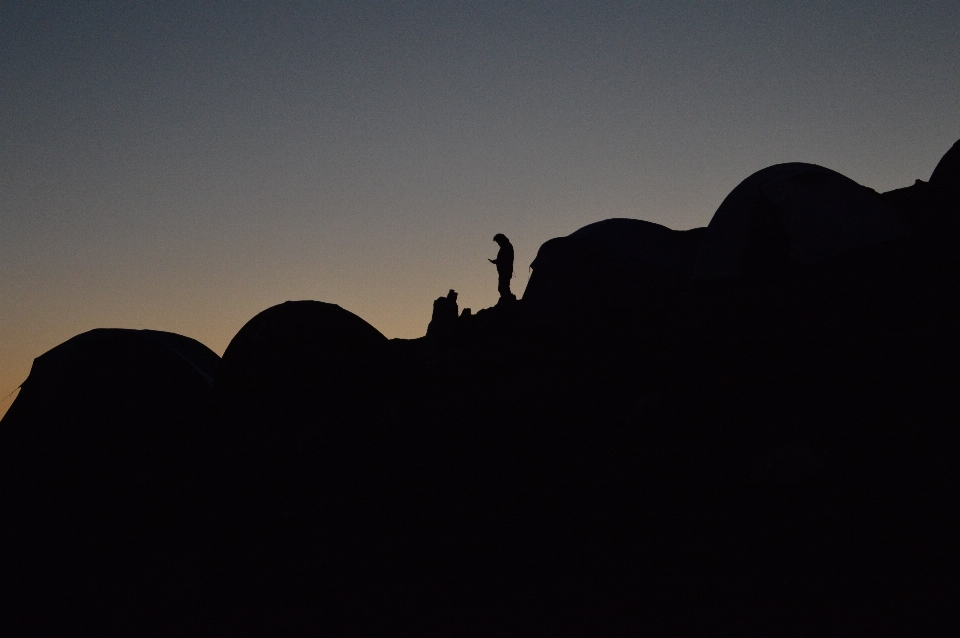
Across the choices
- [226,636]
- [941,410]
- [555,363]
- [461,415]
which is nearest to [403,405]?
[461,415]

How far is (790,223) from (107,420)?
45.0ft

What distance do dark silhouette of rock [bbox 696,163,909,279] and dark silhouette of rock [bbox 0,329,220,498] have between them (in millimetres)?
10841

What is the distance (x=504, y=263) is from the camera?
20.4 m

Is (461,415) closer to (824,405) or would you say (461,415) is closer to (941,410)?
(824,405)

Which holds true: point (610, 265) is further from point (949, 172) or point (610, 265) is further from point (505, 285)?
point (949, 172)

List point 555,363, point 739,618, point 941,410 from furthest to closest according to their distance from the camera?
1. point 555,363
2. point 941,410
3. point 739,618

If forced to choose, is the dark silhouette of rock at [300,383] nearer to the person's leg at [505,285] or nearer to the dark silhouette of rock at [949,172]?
the person's leg at [505,285]

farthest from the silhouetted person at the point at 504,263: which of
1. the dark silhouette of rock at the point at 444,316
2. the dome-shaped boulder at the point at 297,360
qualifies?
the dome-shaped boulder at the point at 297,360

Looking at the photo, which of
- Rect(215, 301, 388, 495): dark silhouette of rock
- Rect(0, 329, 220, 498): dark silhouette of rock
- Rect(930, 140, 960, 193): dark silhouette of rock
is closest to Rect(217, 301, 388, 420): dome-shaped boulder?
Rect(215, 301, 388, 495): dark silhouette of rock

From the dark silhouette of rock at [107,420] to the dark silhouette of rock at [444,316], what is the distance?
16.7 feet

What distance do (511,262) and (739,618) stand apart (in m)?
14.9

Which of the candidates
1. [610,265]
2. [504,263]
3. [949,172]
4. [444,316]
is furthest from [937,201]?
[444,316]

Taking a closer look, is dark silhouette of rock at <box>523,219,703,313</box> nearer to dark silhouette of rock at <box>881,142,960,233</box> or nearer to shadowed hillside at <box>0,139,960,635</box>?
shadowed hillside at <box>0,139,960,635</box>

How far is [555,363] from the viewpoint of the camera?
14.6 m
